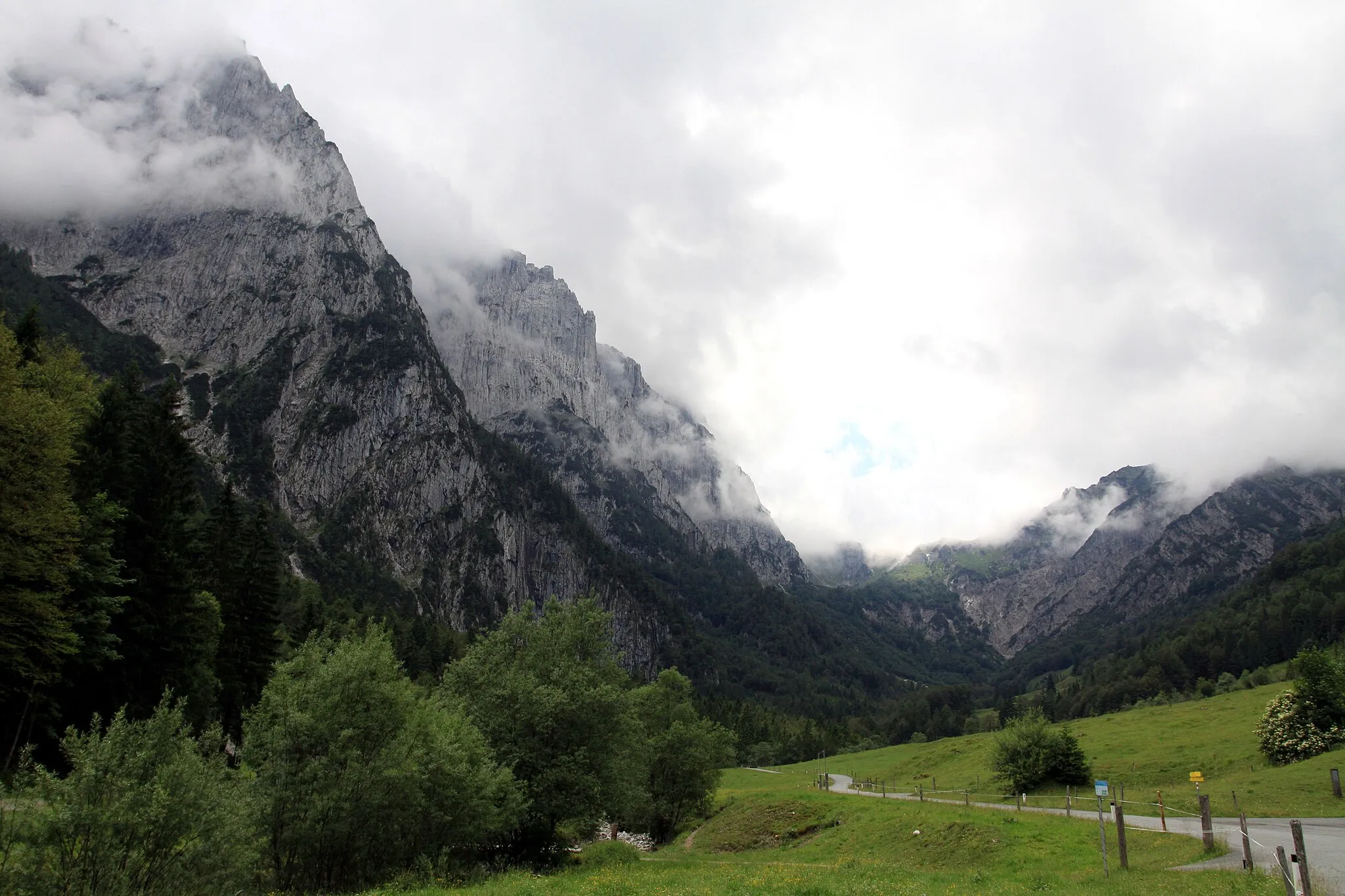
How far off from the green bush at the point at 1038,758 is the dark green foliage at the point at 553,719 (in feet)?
93.5

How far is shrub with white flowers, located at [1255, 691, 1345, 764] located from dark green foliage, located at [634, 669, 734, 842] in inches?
1685

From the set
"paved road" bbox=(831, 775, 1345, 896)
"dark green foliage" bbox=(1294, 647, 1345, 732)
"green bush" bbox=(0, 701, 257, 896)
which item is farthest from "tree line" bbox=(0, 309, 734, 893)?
"dark green foliage" bbox=(1294, 647, 1345, 732)

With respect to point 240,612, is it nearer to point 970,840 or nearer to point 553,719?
point 553,719

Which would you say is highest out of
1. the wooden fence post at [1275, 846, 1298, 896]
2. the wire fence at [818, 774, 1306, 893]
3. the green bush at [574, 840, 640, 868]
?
the wooden fence post at [1275, 846, 1298, 896]

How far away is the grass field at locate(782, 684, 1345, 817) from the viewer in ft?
121

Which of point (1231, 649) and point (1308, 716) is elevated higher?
point (1231, 649)

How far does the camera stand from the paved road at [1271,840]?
1788cm

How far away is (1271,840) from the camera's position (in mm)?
24297

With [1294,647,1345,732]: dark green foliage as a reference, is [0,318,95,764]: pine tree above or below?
above

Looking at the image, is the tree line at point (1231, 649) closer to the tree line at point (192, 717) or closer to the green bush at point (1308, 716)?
the green bush at point (1308, 716)

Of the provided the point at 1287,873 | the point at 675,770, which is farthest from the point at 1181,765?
the point at 1287,873

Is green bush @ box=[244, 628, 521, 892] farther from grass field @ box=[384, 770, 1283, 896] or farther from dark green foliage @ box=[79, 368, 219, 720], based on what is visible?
dark green foliage @ box=[79, 368, 219, 720]

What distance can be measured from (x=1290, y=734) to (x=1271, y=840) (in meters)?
31.0

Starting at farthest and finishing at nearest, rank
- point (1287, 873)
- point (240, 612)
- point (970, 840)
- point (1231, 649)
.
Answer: point (1231, 649), point (240, 612), point (970, 840), point (1287, 873)
